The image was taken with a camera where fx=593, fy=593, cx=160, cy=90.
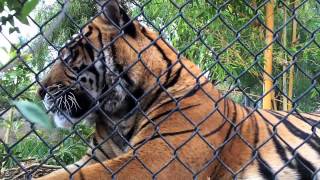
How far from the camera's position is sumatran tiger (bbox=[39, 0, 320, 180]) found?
7.95ft

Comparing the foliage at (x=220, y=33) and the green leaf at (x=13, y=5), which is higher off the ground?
the green leaf at (x=13, y=5)

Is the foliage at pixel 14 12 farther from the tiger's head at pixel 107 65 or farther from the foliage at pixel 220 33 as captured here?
the foliage at pixel 220 33

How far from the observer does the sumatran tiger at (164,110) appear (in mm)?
2424

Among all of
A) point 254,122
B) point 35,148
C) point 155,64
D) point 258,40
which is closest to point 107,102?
point 155,64

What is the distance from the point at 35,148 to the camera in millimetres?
4680

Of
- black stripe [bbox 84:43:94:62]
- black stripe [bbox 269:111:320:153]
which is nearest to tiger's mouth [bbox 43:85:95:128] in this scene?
black stripe [bbox 84:43:94:62]

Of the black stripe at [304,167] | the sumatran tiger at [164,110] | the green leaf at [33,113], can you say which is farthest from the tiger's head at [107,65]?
the green leaf at [33,113]

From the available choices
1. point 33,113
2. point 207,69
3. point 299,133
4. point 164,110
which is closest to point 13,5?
point 33,113

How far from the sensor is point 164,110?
8.36 feet

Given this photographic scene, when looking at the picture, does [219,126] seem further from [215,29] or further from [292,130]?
[215,29]

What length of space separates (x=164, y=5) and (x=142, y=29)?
212 cm

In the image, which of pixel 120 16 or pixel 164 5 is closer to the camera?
pixel 120 16

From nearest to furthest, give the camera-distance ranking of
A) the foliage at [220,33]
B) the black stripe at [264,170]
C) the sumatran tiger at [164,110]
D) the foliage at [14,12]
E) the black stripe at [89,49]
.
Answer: the foliage at [14,12], the sumatran tiger at [164,110], the black stripe at [264,170], the black stripe at [89,49], the foliage at [220,33]

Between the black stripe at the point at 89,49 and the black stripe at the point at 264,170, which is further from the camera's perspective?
the black stripe at the point at 89,49
